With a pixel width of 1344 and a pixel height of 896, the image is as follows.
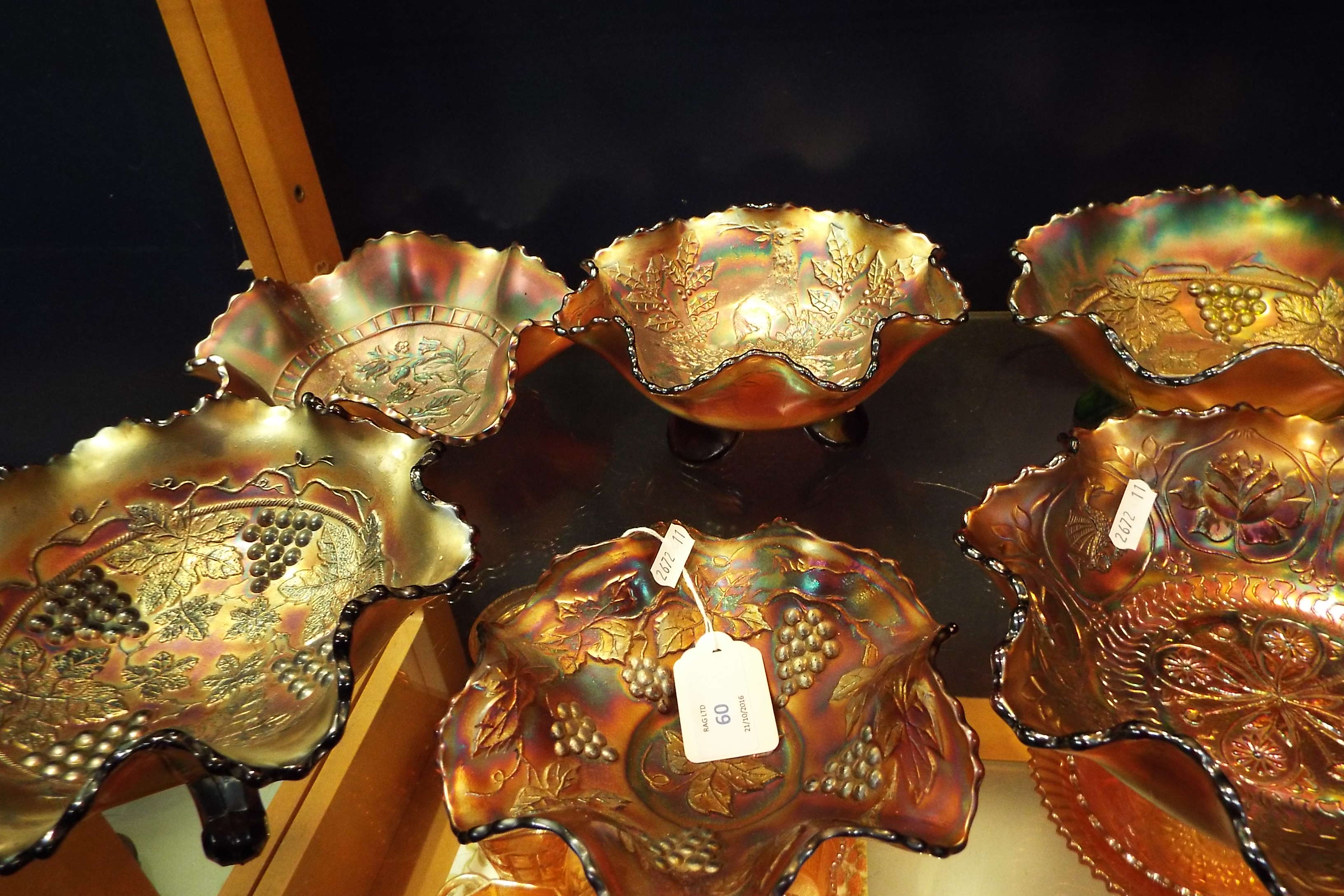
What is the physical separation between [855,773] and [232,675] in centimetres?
56

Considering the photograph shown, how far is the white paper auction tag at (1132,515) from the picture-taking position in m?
0.91

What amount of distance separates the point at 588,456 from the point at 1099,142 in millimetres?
805

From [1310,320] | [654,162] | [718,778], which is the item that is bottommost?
[718,778]

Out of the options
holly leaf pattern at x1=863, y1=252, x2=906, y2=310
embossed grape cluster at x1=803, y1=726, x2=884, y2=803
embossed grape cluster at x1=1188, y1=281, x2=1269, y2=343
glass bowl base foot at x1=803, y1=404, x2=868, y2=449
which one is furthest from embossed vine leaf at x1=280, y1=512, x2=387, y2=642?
embossed grape cluster at x1=1188, y1=281, x2=1269, y2=343

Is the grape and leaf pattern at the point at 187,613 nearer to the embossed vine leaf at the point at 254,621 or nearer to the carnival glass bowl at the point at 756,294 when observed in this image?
the embossed vine leaf at the point at 254,621

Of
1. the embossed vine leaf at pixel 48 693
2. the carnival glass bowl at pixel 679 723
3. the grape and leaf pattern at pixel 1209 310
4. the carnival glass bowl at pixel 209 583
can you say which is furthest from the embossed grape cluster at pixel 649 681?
the grape and leaf pattern at pixel 1209 310

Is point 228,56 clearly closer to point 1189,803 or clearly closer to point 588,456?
point 588,456

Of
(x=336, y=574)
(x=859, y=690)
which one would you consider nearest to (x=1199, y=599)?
(x=859, y=690)

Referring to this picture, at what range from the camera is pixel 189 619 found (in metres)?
0.91

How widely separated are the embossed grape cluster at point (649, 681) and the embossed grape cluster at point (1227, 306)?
0.82m

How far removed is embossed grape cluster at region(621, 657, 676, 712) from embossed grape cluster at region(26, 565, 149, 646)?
1.49ft

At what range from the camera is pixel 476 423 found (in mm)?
1102

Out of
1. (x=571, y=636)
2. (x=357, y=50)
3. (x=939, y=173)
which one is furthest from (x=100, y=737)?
(x=939, y=173)

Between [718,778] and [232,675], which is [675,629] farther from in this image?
[232,675]
